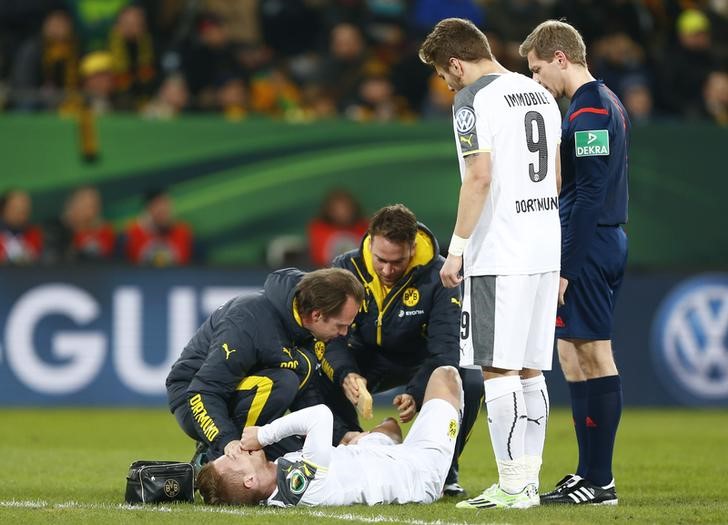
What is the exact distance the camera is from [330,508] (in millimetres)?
6926

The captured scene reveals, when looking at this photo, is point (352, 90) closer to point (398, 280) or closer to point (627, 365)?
point (627, 365)

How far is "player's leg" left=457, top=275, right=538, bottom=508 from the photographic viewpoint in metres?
→ 6.85

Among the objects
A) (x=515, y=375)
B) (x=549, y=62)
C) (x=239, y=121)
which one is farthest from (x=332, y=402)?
(x=239, y=121)

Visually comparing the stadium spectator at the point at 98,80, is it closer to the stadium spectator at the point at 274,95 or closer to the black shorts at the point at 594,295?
the stadium spectator at the point at 274,95

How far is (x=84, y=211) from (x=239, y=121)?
6.53ft

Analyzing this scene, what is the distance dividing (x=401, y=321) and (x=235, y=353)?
1231mm

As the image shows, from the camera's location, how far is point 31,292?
541 inches

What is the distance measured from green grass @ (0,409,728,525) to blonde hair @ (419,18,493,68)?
232 centimetres

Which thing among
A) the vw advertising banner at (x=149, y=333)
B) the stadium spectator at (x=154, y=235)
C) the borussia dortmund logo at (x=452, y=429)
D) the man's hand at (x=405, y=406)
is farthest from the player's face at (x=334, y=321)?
the stadium spectator at (x=154, y=235)

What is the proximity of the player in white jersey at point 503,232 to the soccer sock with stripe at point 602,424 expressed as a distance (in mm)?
551

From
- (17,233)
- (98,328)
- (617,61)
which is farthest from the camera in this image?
(617,61)

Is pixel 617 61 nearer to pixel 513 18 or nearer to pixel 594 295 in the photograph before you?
pixel 513 18

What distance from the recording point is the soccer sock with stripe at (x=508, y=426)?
6.93m

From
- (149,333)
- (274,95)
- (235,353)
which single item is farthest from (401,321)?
A: (274,95)
